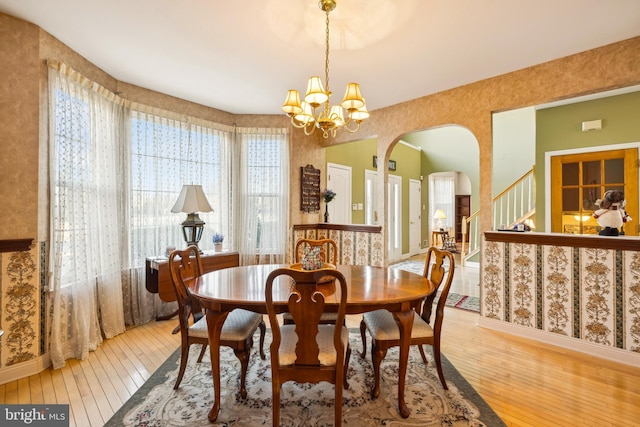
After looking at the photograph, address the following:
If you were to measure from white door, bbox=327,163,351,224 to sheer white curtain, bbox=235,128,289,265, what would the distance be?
44.8 inches

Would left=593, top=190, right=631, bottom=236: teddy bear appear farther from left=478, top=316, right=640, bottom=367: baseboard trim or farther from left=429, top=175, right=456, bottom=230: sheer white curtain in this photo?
left=429, top=175, right=456, bottom=230: sheer white curtain

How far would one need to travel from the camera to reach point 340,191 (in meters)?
5.57

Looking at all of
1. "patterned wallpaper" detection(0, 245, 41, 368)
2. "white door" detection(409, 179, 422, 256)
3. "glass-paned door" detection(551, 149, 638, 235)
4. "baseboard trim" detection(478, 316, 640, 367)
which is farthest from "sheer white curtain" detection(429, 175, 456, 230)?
"patterned wallpaper" detection(0, 245, 41, 368)

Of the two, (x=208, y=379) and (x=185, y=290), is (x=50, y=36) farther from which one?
(x=208, y=379)

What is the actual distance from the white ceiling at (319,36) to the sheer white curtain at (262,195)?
1.07 metres

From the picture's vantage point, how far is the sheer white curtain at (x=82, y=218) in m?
2.44

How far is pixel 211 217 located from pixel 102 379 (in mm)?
2144

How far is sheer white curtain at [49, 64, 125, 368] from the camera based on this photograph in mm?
2436

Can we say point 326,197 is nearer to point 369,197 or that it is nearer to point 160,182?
point 369,197

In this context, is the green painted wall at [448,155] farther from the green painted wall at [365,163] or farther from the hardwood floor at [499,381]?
the hardwood floor at [499,381]

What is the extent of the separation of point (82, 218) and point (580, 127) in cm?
618

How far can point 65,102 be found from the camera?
252cm

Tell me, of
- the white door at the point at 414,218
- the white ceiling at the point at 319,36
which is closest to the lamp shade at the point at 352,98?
the white ceiling at the point at 319,36

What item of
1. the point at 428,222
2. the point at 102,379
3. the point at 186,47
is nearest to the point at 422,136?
the point at 428,222
